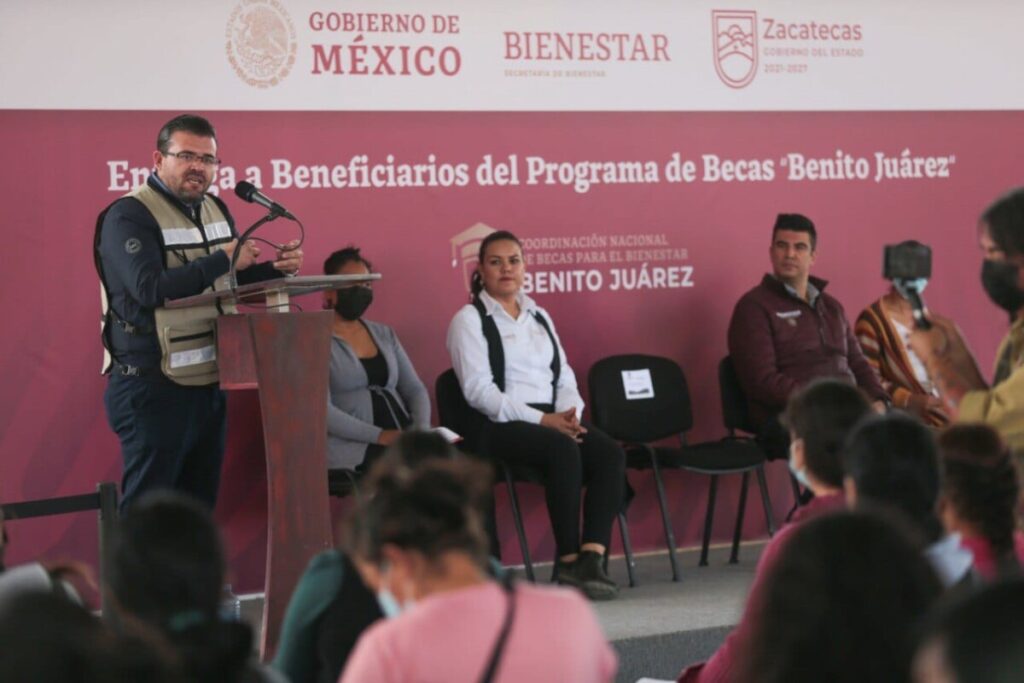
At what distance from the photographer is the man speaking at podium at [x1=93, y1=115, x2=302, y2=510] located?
14.1ft

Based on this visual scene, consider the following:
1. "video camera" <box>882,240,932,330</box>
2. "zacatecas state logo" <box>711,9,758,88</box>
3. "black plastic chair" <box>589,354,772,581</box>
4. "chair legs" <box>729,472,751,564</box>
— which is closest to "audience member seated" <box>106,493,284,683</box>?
"video camera" <box>882,240,932,330</box>

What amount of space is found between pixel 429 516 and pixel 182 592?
33cm

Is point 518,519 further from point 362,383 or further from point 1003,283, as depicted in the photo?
point 1003,283

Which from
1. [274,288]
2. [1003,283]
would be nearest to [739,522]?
[274,288]

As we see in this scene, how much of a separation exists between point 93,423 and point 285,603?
179 centimetres

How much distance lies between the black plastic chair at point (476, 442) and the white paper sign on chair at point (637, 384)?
0.57m

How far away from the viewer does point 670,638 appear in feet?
14.5

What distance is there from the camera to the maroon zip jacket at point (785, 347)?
582 centimetres

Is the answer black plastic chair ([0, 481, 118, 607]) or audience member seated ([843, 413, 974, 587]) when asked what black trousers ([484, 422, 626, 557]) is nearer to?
black plastic chair ([0, 481, 118, 607])

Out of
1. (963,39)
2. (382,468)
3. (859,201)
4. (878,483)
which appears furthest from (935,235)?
(382,468)

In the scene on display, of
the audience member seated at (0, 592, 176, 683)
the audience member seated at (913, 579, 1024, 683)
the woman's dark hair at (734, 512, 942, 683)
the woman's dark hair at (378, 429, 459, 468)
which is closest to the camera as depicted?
the audience member seated at (913, 579, 1024, 683)

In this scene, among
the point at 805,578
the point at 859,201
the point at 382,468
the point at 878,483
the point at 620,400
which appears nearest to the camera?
the point at 805,578

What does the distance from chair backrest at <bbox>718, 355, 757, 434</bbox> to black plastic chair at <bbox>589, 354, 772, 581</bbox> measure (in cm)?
7

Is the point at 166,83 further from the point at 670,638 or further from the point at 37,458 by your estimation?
the point at 670,638
